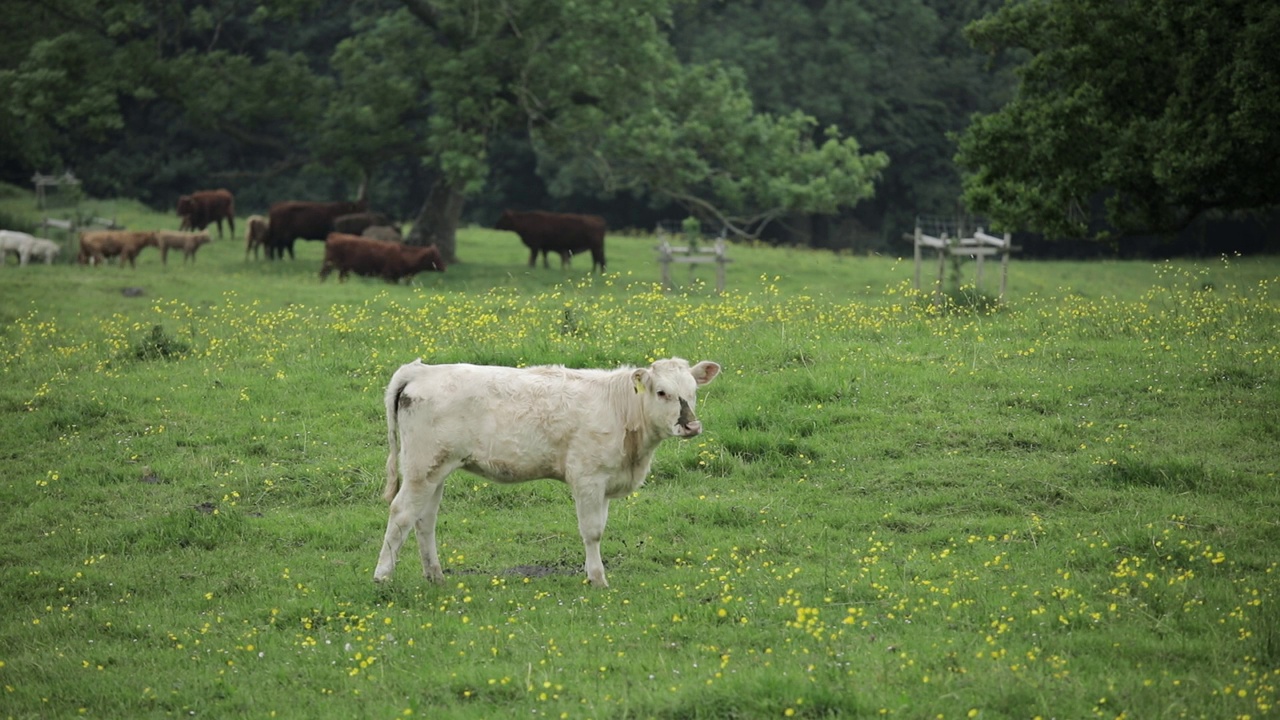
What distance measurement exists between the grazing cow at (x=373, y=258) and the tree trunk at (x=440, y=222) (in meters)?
4.57

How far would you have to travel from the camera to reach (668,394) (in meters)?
10.5

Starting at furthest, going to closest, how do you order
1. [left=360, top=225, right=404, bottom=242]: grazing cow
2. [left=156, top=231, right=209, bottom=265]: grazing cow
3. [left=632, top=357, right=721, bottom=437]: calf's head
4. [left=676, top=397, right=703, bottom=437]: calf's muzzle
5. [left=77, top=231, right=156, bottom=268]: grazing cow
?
[left=360, top=225, right=404, bottom=242]: grazing cow < [left=156, top=231, right=209, bottom=265]: grazing cow < [left=77, top=231, right=156, bottom=268]: grazing cow < [left=632, top=357, right=721, bottom=437]: calf's head < [left=676, top=397, right=703, bottom=437]: calf's muzzle

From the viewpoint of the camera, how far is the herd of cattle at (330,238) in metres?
32.1

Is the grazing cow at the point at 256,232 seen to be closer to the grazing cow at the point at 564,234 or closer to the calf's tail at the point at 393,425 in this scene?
the grazing cow at the point at 564,234

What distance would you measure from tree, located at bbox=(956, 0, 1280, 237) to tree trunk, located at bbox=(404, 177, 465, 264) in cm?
1985

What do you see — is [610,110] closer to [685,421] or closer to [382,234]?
[382,234]

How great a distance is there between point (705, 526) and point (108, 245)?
83.4 feet

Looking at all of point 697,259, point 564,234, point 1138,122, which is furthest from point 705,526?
point 564,234

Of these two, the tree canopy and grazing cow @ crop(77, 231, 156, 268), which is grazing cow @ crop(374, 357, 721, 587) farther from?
grazing cow @ crop(77, 231, 156, 268)

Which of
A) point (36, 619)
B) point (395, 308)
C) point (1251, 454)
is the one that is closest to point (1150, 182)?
point (1251, 454)

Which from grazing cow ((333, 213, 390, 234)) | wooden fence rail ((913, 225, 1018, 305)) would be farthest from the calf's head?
grazing cow ((333, 213, 390, 234))

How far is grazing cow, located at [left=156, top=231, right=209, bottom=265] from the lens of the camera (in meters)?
33.8

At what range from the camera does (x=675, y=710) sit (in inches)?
303

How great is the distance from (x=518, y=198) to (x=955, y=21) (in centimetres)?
2028
